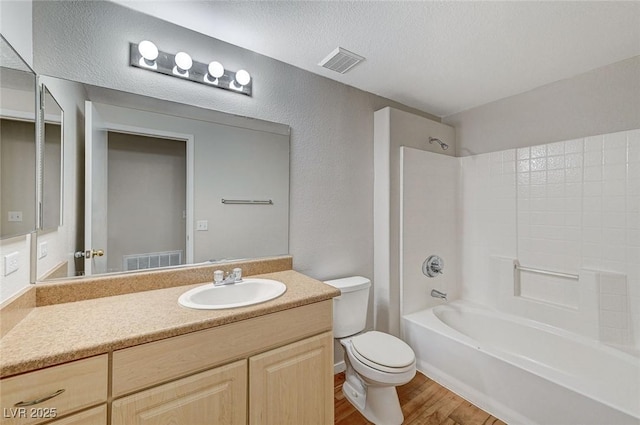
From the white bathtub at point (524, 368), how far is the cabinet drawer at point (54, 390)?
6.74 feet

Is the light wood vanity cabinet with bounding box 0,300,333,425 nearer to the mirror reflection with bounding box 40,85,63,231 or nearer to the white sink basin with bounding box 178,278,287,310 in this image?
the white sink basin with bounding box 178,278,287,310

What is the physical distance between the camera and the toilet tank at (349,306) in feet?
6.14

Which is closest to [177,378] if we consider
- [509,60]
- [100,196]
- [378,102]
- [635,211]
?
[100,196]

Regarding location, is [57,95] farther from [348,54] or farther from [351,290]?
[351,290]

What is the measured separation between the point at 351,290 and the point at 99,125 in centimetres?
178

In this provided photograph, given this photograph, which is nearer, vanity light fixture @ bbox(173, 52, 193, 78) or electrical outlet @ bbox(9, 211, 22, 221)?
electrical outlet @ bbox(9, 211, 22, 221)

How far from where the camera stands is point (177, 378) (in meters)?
0.96

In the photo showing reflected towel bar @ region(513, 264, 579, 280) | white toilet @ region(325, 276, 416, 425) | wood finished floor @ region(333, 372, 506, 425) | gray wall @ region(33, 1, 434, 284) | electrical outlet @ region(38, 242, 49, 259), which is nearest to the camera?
electrical outlet @ region(38, 242, 49, 259)

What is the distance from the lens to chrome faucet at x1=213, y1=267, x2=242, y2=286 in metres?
1.42

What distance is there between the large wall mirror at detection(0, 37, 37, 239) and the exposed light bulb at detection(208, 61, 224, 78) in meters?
0.77

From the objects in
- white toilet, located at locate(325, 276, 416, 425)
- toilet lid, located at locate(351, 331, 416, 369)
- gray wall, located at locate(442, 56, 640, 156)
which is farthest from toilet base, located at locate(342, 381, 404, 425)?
gray wall, located at locate(442, 56, 640, 156)

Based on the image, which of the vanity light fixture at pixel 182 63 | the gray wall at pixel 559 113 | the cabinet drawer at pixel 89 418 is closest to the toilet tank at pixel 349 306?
the cabinet drawer at pixel 89 418

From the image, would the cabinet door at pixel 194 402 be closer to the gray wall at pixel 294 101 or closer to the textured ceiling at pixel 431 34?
the gray wall at pixel 294 101

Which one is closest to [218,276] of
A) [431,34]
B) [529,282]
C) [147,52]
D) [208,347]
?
[208,347]
